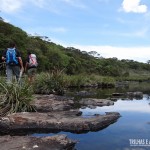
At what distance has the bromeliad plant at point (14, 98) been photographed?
991cm

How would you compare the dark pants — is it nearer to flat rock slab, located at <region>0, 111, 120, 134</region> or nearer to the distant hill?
flat rock slab, located at <region>0, 111, 120, 134</region>

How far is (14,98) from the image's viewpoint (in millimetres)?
10195

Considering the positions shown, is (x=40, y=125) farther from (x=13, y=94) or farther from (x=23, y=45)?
(x=23, y=45)

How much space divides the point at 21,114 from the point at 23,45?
3668 cm

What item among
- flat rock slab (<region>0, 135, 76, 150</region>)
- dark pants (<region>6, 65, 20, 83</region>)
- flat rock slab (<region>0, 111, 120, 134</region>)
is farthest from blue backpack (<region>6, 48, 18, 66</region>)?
flat rock slab (<region>0, 135, 76, 150</region>)

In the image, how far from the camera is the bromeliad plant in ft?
32.5

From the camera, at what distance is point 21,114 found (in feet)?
30.2

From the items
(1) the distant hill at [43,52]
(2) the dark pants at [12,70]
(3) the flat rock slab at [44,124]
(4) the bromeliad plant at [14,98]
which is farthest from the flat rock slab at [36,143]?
(1) the distant hill at [43,52]

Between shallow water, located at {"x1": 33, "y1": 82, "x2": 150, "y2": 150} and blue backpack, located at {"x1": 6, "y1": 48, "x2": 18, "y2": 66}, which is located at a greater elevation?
blue backpack, located at {"x1": 6, "y1": 48, "x2": 18, "y2": 66}

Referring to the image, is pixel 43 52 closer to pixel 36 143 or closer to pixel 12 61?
pixel 12 61

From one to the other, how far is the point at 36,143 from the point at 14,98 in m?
3.87

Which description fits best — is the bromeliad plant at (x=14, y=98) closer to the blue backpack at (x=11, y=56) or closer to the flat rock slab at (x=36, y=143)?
the blue backpack at (x=11, y=56)

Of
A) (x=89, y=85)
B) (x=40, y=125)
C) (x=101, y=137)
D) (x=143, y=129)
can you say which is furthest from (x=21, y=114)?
(x=89, y=85)

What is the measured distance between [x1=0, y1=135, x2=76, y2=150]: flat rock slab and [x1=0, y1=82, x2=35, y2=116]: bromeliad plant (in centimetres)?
292
